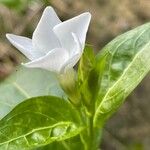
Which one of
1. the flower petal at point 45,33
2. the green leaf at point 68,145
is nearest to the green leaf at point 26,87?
the green leaf at point 68,145

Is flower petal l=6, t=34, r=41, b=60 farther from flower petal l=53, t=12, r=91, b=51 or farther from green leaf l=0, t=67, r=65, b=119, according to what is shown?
green leaf l=0, t=67, r=65, b=119

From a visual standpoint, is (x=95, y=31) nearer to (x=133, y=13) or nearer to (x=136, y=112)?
(x=133, y=13)

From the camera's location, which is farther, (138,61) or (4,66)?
(4,66)

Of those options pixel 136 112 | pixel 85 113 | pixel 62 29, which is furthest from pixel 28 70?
pixel 136 112

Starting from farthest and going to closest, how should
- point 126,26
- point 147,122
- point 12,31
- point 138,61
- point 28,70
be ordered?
1. point 126,26
2. point 12,31
3. point 147,122
4. point 28,70
5. point 138,61

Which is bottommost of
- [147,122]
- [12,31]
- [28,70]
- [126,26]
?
[147,122]

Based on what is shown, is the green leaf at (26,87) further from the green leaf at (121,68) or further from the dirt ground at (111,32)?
the dirt ground at (111,32)
